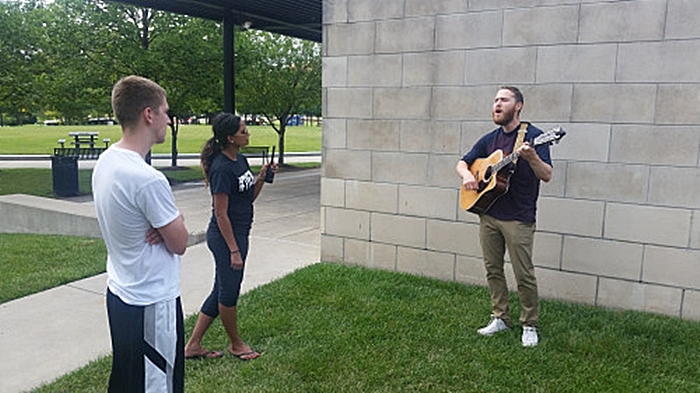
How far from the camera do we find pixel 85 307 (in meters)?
4.88

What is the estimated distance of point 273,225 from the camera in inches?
339

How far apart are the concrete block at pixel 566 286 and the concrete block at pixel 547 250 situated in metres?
0.06

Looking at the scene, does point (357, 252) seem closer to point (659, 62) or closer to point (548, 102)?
point (548, 102)

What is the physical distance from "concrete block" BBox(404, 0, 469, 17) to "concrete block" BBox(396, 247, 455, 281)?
87.4 inches

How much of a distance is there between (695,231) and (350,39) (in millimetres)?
3480

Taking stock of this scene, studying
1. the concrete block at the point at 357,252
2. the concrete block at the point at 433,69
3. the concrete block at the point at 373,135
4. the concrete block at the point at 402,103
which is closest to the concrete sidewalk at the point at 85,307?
the concrete block at the point at 357,252

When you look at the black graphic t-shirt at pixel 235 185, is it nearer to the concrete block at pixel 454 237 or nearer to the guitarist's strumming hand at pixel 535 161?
the guitarist's strumming hand at pixel 535 161

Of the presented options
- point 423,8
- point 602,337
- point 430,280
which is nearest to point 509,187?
point 602,337

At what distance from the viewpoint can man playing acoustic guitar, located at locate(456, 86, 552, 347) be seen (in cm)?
383

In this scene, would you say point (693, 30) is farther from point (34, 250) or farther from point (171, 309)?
point (34, 250)

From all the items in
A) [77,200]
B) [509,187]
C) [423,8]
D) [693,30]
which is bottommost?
[77,200]

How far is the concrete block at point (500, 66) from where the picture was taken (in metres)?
4.81

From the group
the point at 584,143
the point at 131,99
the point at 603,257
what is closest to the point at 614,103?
the point at 584,143

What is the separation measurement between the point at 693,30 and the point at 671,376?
2.44 meters
